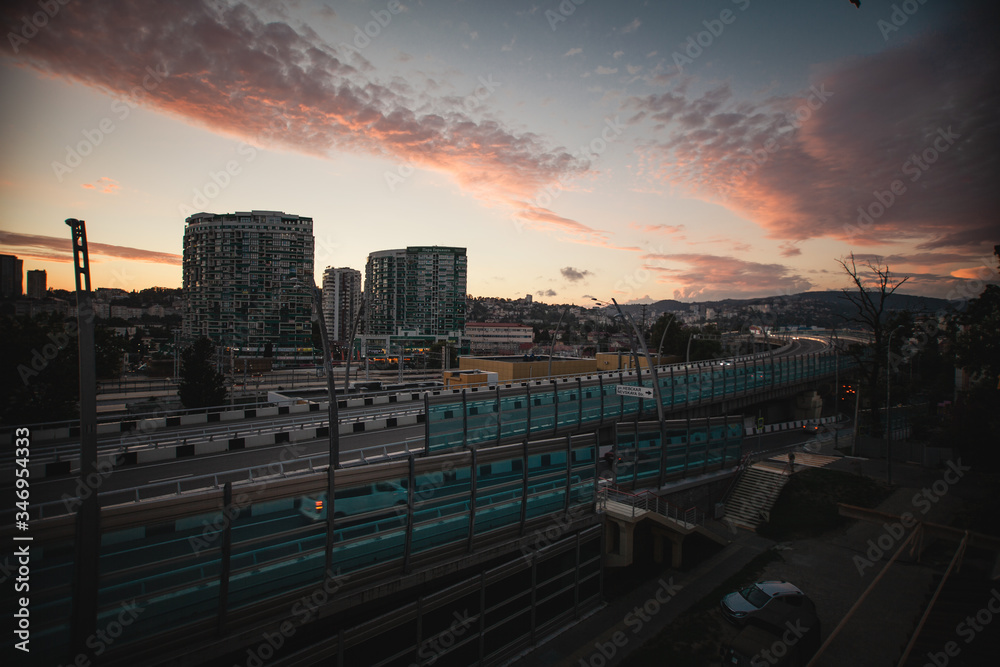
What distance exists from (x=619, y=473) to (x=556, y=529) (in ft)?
18.8

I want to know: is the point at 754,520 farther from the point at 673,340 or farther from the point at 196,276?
the point at 196,276

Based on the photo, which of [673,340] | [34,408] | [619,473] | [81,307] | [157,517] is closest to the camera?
[81,307]

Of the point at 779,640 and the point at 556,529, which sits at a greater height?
the point at 556,529

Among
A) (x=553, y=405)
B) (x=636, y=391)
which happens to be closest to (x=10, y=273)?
(x=553, y=405)

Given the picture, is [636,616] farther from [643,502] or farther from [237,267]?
[237,267]

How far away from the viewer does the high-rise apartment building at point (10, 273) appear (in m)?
18.3

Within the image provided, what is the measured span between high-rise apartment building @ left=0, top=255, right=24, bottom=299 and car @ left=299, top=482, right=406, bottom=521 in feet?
63.6

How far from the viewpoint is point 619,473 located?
1783cm

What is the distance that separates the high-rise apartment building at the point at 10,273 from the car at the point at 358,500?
19.4 m

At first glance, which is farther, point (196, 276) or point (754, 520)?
point (196, 276)

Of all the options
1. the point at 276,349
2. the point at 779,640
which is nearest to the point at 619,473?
the point at 779,640

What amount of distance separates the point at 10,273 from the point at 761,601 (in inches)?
1189

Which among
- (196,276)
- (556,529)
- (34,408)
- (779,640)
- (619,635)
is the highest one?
(196,276)

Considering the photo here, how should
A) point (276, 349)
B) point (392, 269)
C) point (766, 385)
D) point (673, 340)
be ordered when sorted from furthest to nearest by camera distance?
1. point (392, 269)
2. point (276, 349)
3. point (673, 340)
4. point (766, 385)
